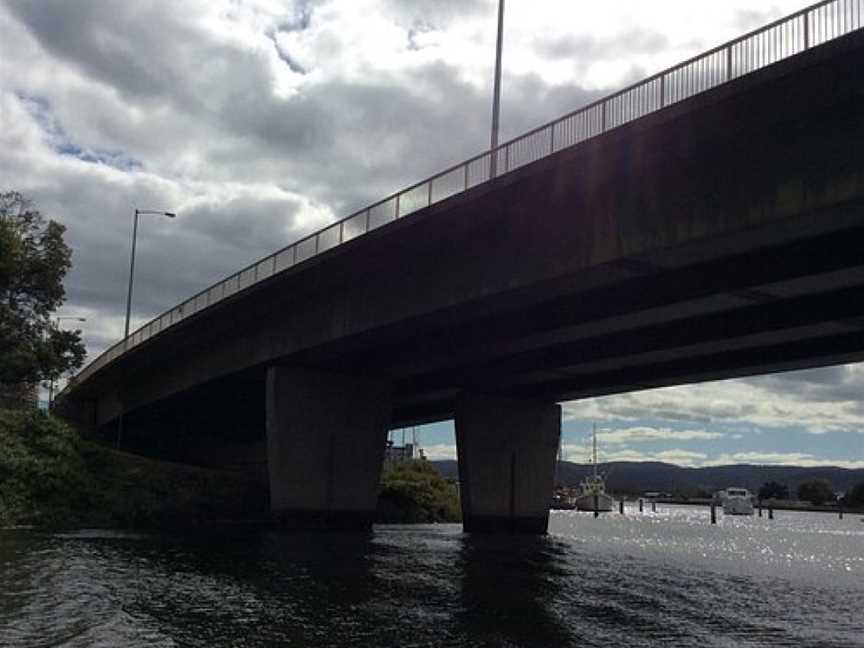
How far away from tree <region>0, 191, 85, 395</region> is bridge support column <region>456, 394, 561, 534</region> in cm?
3926

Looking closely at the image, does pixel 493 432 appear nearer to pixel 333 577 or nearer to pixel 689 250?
pixel 333 577

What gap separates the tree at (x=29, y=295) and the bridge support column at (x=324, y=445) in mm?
34328

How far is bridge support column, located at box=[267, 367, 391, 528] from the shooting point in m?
51.8

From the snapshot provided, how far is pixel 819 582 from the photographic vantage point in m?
37.7

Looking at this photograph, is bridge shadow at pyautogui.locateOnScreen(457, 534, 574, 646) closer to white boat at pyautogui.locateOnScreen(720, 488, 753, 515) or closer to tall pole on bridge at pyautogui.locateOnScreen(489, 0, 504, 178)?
tall pole on bridge at pyautogui.locateOnScreen(489, 0, 504, 178)

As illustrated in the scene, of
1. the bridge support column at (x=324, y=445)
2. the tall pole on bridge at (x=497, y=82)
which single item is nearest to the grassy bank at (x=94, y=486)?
the bridge support column at (x=324, y=445)

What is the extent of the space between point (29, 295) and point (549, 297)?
5878cm

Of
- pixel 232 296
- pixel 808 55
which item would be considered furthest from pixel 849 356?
pixel 232 296

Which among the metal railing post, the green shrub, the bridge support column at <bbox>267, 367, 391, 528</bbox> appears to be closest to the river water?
the bridge support column at <bbox>267, 367, 391, 528</bbox>

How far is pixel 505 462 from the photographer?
5938cm

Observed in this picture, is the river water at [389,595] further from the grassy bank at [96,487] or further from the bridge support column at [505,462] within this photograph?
the bridge support column at [505,462]

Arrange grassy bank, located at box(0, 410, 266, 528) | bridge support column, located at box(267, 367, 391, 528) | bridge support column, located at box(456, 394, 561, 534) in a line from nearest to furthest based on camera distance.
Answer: bridge support column, located at box(267, 367, 391, 528) < grassy bank, located at box(0, 410, 266, 528) < bridge support column, located at box(456, 394, 561, 534)

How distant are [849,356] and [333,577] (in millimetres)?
26176

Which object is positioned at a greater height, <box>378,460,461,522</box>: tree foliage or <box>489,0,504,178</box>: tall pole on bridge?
<box>489,0,504,178</box>: tall pole on bridge
